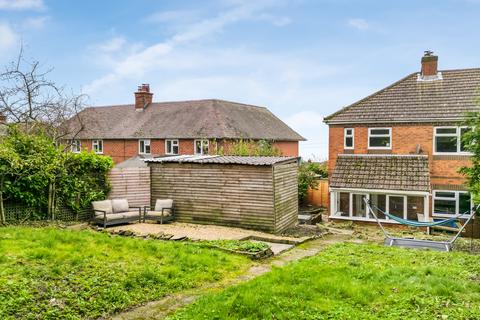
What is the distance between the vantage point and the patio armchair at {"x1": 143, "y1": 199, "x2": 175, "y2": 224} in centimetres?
1673

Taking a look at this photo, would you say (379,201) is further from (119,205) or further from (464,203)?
(119,205)

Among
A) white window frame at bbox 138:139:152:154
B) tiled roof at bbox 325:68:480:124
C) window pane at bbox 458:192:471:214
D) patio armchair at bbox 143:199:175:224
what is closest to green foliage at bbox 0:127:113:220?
patio armchair at bbox 143:199:175:224

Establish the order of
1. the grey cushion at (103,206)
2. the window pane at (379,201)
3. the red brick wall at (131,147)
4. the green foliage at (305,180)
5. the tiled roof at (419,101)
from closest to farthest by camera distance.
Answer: the grey cushion at (103,206) → the tiled roof at (419,101) → the window pane at (379,201) → the green foliage at (305,180) → the red brick wall at (131,147)

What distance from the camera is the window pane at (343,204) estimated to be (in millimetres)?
21250

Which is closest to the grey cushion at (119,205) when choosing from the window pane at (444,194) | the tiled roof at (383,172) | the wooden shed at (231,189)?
the wooden shed at (231,189)

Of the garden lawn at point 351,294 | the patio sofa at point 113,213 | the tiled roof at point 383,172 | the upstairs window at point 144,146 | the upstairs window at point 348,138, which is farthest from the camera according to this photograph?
the upstairs window at point 144,146

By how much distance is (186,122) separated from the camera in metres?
35.9

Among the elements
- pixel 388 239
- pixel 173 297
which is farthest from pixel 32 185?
pixel 388 239

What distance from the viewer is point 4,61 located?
20062mm

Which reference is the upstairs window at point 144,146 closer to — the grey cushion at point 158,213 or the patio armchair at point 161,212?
the patio armchair at point 161,212

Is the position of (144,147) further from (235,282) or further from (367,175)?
(235,282)

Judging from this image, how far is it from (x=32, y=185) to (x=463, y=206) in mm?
18899

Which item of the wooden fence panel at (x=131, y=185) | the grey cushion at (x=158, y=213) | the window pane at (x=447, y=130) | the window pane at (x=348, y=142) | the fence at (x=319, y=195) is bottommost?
the fence at (x=319, y=195)

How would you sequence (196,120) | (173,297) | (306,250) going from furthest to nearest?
(196,120) < (306,250) < (173,297)
